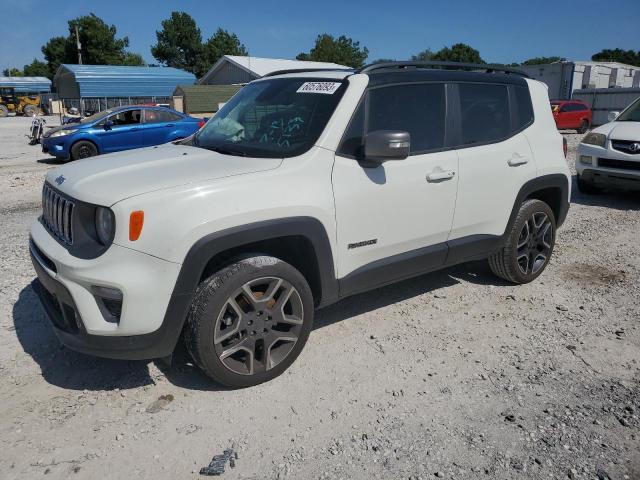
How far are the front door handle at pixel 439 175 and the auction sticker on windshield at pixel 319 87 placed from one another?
91cm

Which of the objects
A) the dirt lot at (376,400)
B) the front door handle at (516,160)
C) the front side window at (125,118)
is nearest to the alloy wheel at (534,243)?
the dirt lot at (376,400)

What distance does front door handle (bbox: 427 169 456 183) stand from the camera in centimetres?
374

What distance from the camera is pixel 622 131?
8.04 metres

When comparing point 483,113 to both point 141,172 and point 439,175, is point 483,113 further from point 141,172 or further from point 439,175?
point 141,172

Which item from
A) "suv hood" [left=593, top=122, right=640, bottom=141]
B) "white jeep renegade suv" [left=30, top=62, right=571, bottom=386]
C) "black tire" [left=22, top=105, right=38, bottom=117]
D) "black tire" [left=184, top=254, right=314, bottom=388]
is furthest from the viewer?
"black tire" [left=22, top=105, right=38, bottom=117]

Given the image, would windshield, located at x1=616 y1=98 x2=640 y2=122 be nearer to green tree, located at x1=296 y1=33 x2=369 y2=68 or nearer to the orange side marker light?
the orange side marker light

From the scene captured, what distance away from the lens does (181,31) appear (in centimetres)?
8219

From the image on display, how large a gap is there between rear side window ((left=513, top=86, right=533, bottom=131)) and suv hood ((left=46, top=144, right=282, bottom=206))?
2404 millimetres

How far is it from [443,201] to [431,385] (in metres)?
1.34

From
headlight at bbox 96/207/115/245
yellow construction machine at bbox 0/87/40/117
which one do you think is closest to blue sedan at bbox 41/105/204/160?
headlight at bbox 96/207/115/245

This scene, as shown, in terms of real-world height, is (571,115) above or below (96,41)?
below

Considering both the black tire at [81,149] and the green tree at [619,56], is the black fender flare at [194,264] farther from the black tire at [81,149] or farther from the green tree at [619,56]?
the green tree at [619,56]

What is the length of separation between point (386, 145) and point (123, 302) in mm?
1756

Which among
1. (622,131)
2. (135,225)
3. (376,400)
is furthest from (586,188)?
(135,225)
